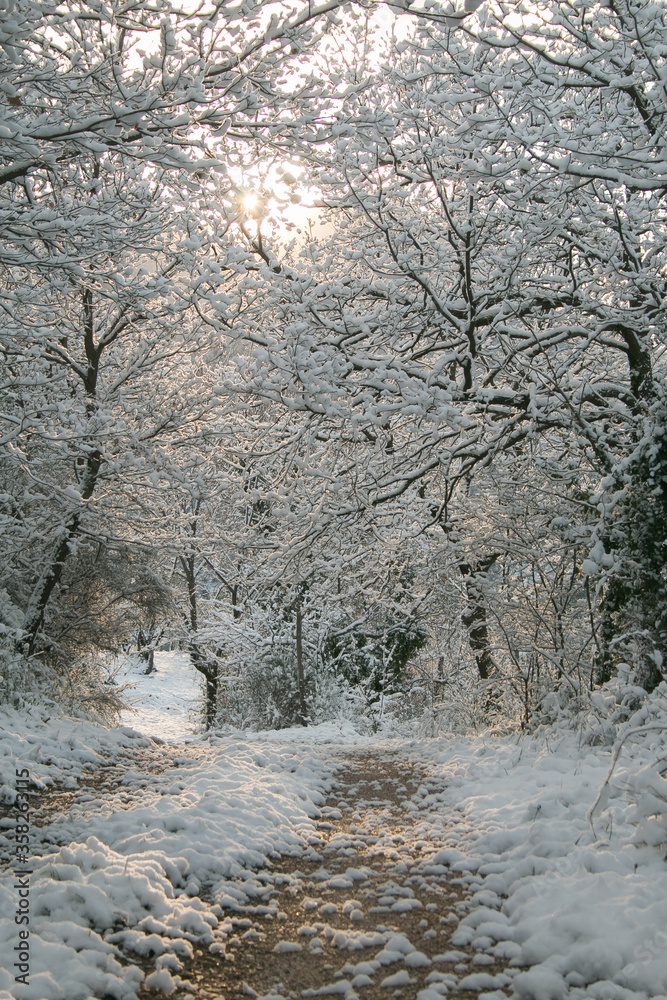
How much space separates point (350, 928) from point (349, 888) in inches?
20.2

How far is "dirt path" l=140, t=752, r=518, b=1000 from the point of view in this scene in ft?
8.77

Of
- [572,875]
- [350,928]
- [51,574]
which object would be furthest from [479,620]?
[350,928]

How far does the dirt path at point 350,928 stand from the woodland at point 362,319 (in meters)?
2.09

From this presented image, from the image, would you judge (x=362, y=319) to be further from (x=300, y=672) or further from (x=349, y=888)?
(x=300, y=672)

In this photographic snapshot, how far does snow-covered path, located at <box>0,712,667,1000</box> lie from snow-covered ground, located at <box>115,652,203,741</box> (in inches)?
346

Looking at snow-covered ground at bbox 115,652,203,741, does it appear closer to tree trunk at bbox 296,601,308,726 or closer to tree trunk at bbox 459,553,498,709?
tree trunk at bbox 296,601,308,726

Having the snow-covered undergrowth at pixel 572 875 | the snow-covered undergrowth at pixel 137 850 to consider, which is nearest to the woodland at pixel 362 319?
the snow-covered undergrowth at pixel 572 875

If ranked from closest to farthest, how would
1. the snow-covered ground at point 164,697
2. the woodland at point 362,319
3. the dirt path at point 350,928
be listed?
the dirt path at point 350,928 < the woodland at point 362,319 < the snow-covered ground at point 164,697

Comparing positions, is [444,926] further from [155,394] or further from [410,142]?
[155,394]

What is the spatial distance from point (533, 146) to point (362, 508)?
3.57 metres

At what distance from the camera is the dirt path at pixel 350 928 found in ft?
8.77

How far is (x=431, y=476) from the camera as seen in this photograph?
806cm

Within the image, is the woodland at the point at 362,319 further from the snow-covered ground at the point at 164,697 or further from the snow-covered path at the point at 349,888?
the snow-covered ground at the point at 164,697

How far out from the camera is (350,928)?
3.24 m
